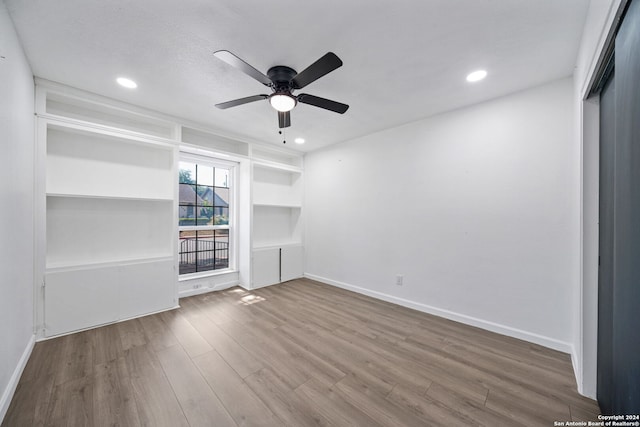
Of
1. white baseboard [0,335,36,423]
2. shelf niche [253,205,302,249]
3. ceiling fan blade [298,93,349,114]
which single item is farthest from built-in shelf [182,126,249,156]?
white baseboard [0,335,36,423]

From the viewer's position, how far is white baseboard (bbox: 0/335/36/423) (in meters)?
1.50

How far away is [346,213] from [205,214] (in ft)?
7.98

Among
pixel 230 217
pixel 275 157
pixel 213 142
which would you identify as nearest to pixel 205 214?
pixel 230 217

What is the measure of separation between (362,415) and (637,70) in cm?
219

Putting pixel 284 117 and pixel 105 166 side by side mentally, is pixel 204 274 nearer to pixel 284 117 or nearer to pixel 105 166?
pixel 105 166

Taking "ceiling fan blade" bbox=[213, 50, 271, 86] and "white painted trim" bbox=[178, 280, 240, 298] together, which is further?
"white painted trim" bbox=[178, 280, 240, 298]

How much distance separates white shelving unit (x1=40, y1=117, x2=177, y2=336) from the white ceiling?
28.1 inches

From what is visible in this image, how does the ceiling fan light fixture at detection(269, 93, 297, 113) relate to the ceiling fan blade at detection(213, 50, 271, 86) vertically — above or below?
below

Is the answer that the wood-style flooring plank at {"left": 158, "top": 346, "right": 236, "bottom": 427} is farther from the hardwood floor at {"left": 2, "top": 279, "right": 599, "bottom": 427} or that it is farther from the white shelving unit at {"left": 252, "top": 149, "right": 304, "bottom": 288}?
the white shelving unit at {"left": 252, "top": 149, "right": 304, "bottom": 288}

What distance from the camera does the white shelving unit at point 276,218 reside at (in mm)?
4293

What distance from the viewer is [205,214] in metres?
3.99

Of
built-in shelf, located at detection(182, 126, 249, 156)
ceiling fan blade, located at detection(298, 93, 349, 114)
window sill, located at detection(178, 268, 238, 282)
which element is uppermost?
built-in shelf, located at detection(182, 126, 249, 156)

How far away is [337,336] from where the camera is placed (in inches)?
99.5

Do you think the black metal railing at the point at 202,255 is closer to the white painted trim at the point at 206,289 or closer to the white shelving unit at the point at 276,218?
the white painted trim at the point at 206,289
